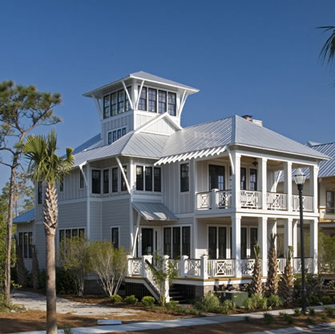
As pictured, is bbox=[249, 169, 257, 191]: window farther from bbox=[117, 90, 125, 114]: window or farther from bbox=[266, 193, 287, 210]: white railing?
bbox=[117, 90, 125, 114]: window

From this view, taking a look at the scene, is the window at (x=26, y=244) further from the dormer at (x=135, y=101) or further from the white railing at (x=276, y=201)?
the white railing at (x=276, y=201)

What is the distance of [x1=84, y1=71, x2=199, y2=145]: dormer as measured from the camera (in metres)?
31.2

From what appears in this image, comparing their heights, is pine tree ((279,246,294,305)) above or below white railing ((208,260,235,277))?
below

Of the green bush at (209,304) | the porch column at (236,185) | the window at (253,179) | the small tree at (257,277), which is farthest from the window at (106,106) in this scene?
the green bush at (209,304)

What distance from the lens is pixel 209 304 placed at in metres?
21.8

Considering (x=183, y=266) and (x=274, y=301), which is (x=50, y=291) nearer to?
(x=183, y=266)

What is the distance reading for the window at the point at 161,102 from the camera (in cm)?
3230

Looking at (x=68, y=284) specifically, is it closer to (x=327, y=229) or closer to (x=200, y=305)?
(x=200, y=305)

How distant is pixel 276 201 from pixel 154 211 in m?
5.87

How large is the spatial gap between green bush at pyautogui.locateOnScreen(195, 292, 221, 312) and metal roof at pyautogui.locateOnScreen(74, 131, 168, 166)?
329 inches

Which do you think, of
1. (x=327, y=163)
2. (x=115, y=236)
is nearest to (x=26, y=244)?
(x=115, y=236)

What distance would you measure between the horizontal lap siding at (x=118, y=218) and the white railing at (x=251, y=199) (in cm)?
592

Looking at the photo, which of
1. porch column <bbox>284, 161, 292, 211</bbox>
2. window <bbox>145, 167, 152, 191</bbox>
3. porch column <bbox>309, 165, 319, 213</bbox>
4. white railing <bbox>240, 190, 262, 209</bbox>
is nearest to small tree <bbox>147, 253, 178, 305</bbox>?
white railing <bbox>240, 190, 262, 209</bbox>

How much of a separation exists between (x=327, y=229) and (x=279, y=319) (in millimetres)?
18888
